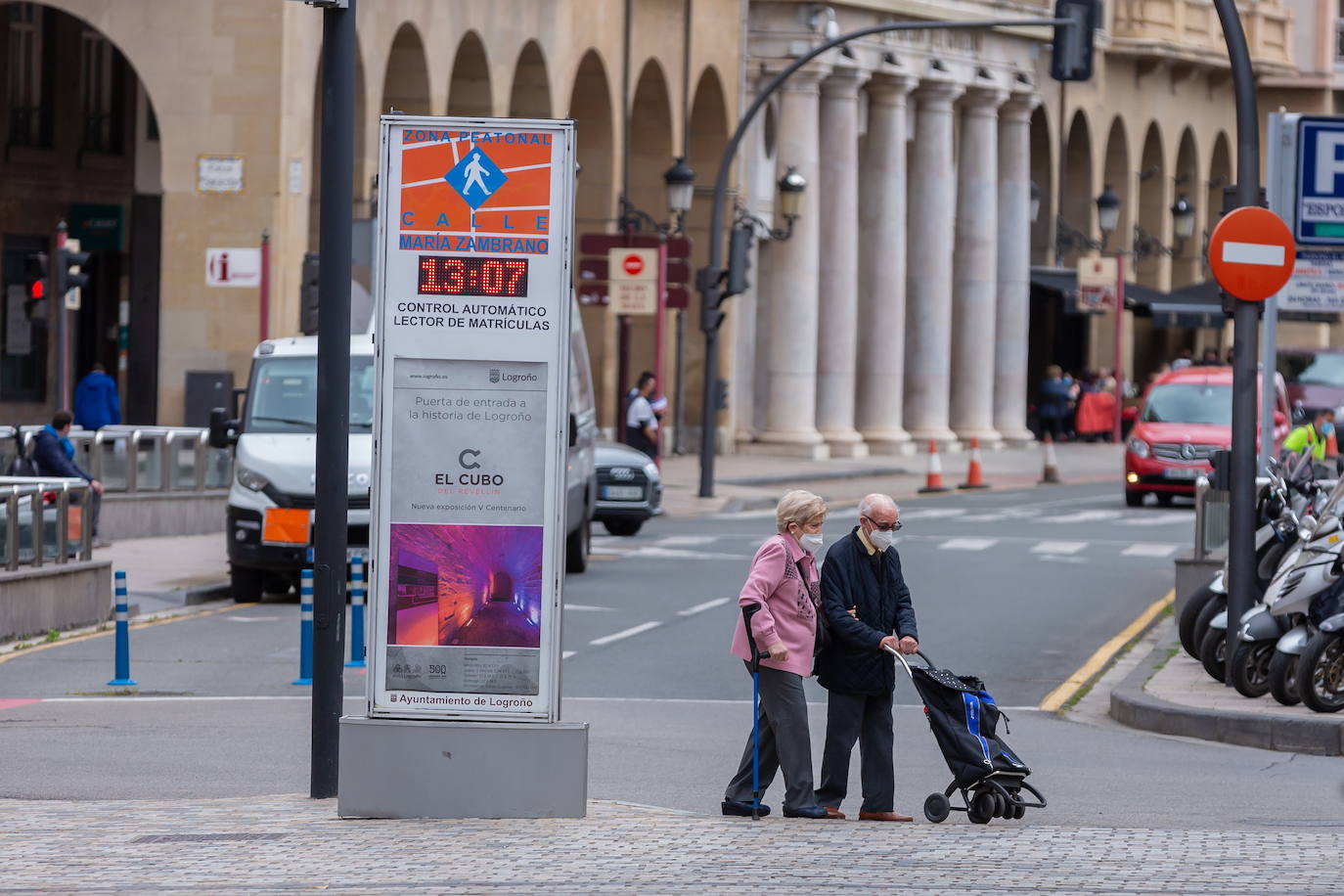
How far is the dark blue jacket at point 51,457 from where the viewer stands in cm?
2227

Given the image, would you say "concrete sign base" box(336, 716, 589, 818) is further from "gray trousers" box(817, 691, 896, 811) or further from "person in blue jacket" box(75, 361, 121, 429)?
"person in blue jacket" box(75, 361, 121, 429)

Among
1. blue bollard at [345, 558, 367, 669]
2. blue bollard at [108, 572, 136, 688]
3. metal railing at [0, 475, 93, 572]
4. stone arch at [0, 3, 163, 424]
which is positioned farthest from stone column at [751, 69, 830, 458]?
blue bollard at [108, 572, 136, 688]

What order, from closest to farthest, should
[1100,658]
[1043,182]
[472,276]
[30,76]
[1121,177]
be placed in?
[472,276]
[1100,658]
[30,76]
[1043,182]
[1121,177]

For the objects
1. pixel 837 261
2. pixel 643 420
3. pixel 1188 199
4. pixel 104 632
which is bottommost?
pixel 104 632

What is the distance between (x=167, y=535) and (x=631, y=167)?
20326mm

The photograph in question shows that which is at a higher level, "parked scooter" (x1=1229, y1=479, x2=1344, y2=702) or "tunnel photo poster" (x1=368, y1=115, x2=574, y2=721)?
"tunnel photo poster" (x1=368, y1=115, x2=574, y2=721)

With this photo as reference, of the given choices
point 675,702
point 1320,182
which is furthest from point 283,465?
point 1320,182

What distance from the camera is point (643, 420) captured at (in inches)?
1382

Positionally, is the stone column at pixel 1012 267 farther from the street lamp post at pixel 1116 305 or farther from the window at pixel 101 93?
the window at pixel 101 93

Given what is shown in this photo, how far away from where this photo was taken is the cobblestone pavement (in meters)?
8.34

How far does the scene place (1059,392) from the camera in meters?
55.8

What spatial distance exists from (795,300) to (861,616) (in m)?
36.5

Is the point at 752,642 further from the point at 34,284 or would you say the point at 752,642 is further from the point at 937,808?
the point at 34,284

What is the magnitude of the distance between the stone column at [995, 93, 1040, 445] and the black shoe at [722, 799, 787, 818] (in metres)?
44.5
